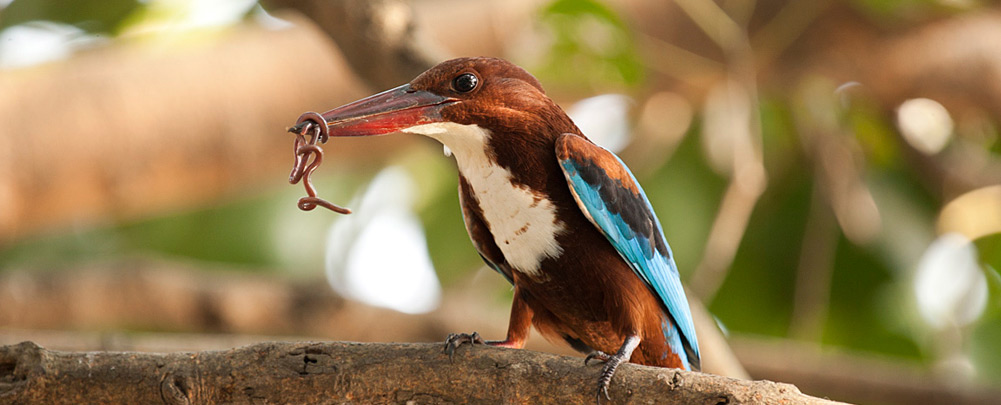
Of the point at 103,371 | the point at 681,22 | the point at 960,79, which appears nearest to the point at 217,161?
the point at 681,22

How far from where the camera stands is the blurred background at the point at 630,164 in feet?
12.9

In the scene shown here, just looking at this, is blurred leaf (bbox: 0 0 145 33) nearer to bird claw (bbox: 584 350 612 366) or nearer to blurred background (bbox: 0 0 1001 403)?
blurred background (bbox: 0 0 1001 403)

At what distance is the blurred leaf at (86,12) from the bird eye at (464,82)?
3341 mm

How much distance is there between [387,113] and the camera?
6.15 ft

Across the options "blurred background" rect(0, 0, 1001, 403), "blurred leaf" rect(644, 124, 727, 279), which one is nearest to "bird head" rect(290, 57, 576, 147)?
"blurred background" rect(0, 0, 1001, 403)

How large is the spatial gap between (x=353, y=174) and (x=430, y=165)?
581 millimetres

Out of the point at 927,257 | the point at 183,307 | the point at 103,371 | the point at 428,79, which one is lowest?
the point at 103,371

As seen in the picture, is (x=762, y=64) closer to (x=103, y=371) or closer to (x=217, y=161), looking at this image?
(x=217, y=161)

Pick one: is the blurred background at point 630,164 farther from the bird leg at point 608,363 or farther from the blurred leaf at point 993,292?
the bird leg at point 608,363

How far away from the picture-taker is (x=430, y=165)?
5.73 metres

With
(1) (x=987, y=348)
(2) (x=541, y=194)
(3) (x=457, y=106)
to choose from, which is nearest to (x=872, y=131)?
(1) (x=987, y=348)

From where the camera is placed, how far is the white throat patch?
6.49 ft

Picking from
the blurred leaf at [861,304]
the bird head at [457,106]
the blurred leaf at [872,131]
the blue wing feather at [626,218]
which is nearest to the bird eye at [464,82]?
the bird head at [457,106]

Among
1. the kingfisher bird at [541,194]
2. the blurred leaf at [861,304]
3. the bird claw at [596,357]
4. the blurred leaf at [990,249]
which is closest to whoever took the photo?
the bird claw at [596,357]
